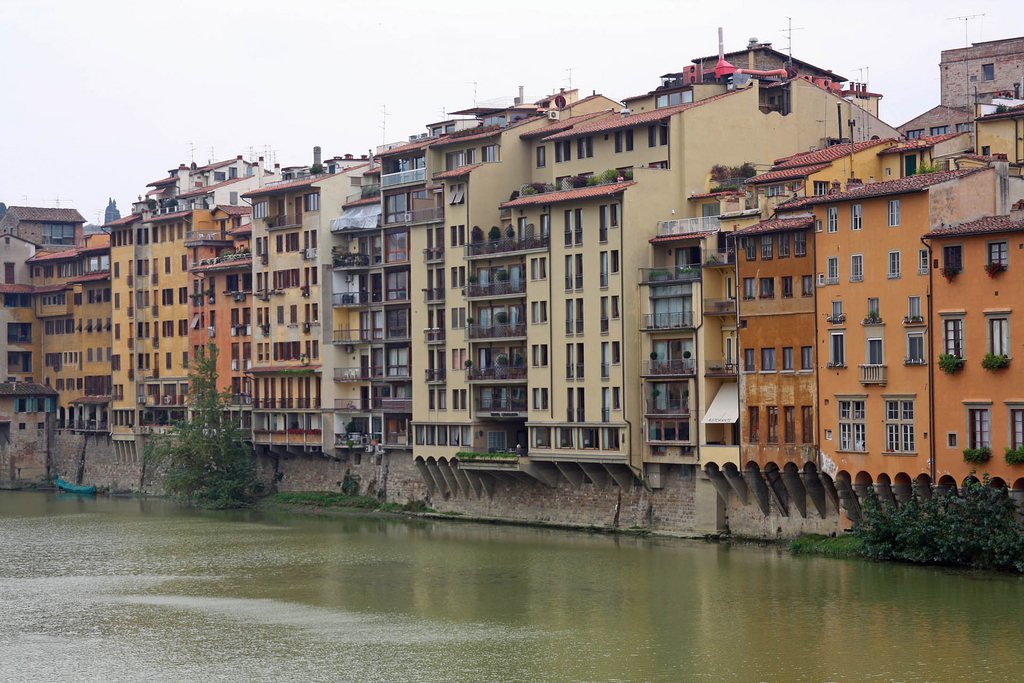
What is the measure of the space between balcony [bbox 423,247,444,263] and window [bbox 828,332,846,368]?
27093mm

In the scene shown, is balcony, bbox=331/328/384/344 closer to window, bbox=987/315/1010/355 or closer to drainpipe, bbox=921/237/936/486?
drainpipe, bbox=921/237/936/486

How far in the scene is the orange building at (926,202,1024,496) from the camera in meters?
60.9

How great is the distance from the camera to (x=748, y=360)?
237 ft

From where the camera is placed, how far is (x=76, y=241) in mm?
137500

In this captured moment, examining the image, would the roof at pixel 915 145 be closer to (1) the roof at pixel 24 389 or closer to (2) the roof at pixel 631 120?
(2) the roof at pixel 631 120

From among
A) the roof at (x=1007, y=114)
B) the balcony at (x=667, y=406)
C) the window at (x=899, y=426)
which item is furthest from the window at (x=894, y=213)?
the roof at (x=1007, y=114)

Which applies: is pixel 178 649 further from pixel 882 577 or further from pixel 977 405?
pixel 977 405

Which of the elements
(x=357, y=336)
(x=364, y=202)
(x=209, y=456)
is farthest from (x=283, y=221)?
(x=209, y=456)

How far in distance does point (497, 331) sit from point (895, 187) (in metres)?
25.9

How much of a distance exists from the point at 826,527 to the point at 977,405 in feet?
33.8

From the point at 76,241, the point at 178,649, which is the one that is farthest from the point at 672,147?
the point at 76,241

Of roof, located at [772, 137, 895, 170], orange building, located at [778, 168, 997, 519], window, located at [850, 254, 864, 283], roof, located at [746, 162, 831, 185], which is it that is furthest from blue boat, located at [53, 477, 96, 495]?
window, located at [850, 254, 864, 283]

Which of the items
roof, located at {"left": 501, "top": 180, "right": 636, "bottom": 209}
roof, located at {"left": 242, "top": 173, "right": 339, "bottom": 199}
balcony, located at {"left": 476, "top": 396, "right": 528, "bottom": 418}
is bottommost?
balcony, located at {"left": 476, "top": 396, "right": 528, "bottom": 418}

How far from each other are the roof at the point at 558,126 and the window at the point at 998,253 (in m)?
30.2
